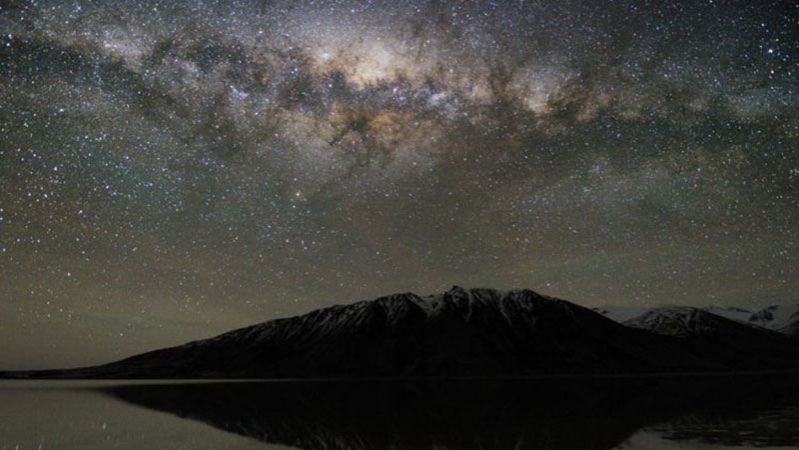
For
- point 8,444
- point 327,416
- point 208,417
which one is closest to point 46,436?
point 8,444

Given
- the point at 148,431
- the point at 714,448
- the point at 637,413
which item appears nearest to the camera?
the point at 714,448

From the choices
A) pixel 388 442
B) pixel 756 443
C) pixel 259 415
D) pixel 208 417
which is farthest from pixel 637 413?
pixel 208 417

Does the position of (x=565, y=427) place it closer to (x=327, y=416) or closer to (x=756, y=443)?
(x=756, y=443)

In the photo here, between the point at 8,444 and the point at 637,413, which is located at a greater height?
the point at 8,444

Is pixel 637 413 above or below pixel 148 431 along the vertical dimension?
below

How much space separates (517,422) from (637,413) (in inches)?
506

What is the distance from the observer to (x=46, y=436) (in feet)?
105

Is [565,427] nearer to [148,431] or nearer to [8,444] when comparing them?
[148,431]

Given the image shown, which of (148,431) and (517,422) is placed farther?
(517,422)

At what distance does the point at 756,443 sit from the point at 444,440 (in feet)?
46.7

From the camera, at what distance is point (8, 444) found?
28.4 metres

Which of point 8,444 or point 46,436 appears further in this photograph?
point 46,436

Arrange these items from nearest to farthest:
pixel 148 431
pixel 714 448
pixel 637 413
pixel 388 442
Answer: pixel 714 448, pixel 388 442, pixel 148 431, pixel 637 413

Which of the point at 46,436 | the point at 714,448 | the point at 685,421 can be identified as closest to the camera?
the point at 714,448
